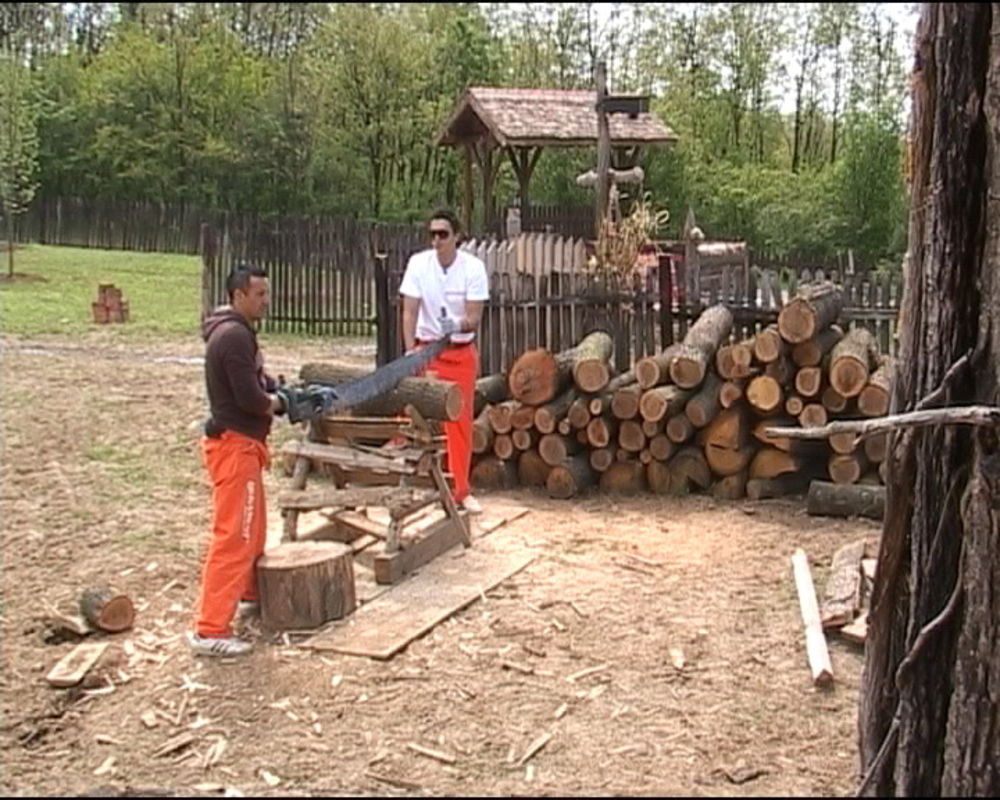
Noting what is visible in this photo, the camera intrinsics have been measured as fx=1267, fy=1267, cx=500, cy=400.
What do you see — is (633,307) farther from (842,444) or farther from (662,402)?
(842,444)

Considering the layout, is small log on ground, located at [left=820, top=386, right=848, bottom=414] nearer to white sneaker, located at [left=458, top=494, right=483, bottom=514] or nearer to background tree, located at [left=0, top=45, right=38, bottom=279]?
white sneaker, located at [left=458, top=494, right=483, bottom=514]

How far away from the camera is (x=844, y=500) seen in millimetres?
7906

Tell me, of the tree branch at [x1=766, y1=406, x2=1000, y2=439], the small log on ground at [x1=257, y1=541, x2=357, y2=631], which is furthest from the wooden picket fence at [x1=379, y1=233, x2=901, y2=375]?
the tree branch at [x1=766, y1=406, x2=1000, y2=439]

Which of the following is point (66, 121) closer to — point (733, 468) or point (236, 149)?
point (236, 149)

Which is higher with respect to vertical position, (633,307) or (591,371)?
(633,307)

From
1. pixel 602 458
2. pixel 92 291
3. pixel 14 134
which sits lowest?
pixel 602 458

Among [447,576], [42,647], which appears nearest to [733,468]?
[447,576]

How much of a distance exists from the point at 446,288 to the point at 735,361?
6.80 feet

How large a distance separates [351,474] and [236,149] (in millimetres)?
22645

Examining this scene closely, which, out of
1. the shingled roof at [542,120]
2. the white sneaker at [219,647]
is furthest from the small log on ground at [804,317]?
the shingled roof at [542,120]

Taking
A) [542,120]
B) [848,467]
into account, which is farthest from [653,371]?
[542,120]

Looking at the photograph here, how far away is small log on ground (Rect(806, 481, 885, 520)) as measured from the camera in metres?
7.82

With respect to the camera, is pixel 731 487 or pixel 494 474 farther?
pixel 494 474

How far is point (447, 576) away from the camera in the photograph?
6504 mm
